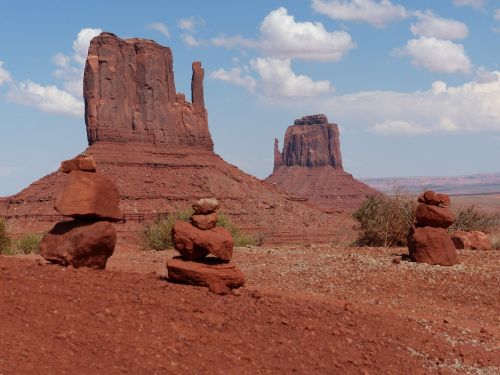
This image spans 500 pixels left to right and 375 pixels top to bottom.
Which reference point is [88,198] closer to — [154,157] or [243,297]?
[243,297]

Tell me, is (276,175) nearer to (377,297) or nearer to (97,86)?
(97,86)

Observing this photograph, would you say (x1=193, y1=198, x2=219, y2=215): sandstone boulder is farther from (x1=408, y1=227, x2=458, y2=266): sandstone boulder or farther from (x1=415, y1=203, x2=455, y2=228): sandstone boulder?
(x1=415, y1=203, x2=455, y2=228): sandstone boulder

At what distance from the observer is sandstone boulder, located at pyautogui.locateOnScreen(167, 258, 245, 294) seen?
1170cm

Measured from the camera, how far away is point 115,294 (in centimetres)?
1037

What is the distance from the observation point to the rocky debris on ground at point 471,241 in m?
23.3

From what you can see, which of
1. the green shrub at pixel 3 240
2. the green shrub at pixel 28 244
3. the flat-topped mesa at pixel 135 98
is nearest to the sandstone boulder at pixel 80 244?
the green shrub at pixel 3 240

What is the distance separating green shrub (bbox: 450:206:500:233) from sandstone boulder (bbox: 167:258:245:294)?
19.0 meters

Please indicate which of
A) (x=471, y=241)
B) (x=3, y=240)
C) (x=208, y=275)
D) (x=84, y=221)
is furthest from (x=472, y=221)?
(x=84, y=221)

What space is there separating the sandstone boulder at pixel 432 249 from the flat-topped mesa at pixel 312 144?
130m

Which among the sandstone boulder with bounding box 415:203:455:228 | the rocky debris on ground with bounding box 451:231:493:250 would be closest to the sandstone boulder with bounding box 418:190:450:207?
the sandstone boulder with bounding box 415:203:455:228

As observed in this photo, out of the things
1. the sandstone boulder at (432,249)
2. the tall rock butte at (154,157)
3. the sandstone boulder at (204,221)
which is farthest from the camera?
the tall rock butte at (154,157)

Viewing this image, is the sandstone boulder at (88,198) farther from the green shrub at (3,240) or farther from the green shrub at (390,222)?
the green shrub at (390,222)

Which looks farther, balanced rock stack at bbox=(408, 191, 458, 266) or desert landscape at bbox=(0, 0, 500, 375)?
balanced rock stack at bbox=(408, 191, 458, 266)

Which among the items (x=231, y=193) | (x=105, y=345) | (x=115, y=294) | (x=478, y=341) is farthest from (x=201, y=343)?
(x=231, y=193)
